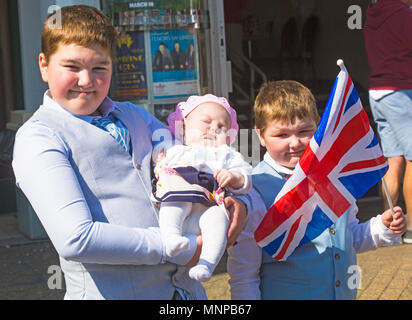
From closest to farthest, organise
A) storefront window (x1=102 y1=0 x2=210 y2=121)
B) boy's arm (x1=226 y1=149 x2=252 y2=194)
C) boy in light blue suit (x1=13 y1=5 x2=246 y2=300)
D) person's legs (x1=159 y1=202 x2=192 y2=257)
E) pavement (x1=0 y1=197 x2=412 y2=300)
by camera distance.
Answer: boy in light blue suit (x1=13 y1=5 x2=246 y2=300) → person's legs (x1=159 y1=202 x2=192 y2=257) → boy's arm (x1=226 y1=149 x2=252 y2=194) → pavement (x1=0 y1=197 x2=412 y2=300) → storefront window (x1=102 y1=0 x2=210 y2=121)

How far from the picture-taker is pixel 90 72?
7.50 ft

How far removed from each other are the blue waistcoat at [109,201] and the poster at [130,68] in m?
4.17

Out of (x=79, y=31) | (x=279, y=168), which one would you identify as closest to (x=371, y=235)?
(x=279, y=168)

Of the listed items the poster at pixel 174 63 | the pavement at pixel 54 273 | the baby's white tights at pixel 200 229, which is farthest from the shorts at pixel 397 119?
the baby's white tights at pixel 200 229

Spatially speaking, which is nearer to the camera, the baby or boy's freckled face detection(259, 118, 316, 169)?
the baby

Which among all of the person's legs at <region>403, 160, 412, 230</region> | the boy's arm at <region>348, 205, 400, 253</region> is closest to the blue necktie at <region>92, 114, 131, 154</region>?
the boy's arm at <region>348, 205, 400, 253</region>

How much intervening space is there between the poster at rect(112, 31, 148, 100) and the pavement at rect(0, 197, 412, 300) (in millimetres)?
1485

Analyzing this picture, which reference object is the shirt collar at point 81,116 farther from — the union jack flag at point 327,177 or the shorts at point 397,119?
the shorts at point 397,119

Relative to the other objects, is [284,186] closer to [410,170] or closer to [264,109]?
[264,109]

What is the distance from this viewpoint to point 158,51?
648 cm

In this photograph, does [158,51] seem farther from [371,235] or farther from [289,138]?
[371,235]

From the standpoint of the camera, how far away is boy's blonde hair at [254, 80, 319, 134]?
2797mm

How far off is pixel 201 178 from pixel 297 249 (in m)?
0.54

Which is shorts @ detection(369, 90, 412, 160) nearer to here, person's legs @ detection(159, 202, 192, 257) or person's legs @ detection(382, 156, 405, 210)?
person's legs @ detection(382, 156, 405, 210)
